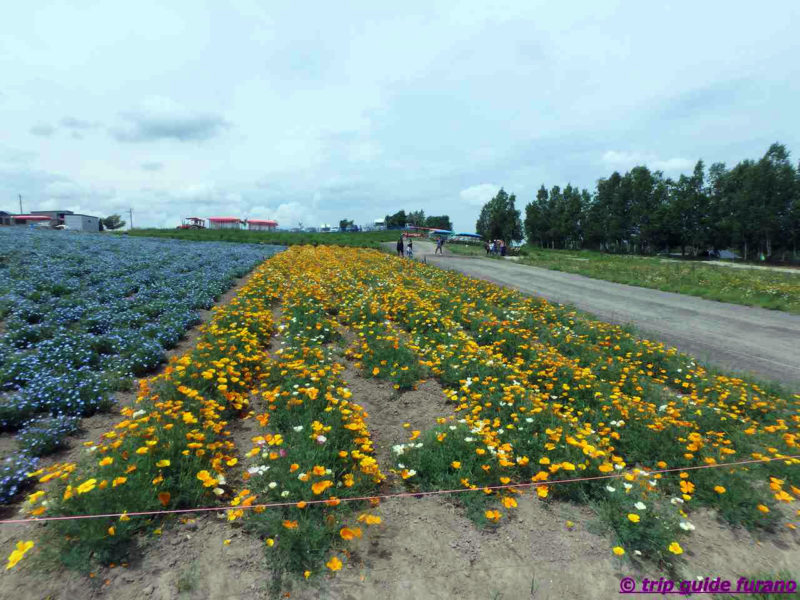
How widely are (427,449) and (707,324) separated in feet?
35.9

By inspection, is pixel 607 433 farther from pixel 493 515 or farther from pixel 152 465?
pixel 152 465

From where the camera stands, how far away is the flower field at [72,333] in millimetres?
4082

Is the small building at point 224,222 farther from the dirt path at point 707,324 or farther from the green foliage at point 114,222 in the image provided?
the dirt path at point 707,324

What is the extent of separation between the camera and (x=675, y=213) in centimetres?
4969

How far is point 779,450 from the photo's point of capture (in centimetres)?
412

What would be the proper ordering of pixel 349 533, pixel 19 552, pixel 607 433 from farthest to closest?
pixel 607 433 → pixel 349 533 → pixel 19 552

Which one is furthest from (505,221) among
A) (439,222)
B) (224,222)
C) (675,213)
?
(439,222)

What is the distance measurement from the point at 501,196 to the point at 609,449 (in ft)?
250

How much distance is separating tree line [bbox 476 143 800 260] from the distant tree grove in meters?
0.08

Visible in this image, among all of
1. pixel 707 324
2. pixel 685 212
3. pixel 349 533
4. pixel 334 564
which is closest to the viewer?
pixel 334 564

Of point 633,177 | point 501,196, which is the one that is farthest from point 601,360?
point 501,196

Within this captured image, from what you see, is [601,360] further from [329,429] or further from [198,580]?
[198,580]

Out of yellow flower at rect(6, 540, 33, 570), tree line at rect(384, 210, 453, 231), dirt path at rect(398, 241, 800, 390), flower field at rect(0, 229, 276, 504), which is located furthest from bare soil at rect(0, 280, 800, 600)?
tree line at rect(384, 210, 453, 231)

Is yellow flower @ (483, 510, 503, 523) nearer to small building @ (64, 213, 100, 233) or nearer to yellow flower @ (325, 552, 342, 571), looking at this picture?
yellow flower @ (325, 552, 342, 571)
